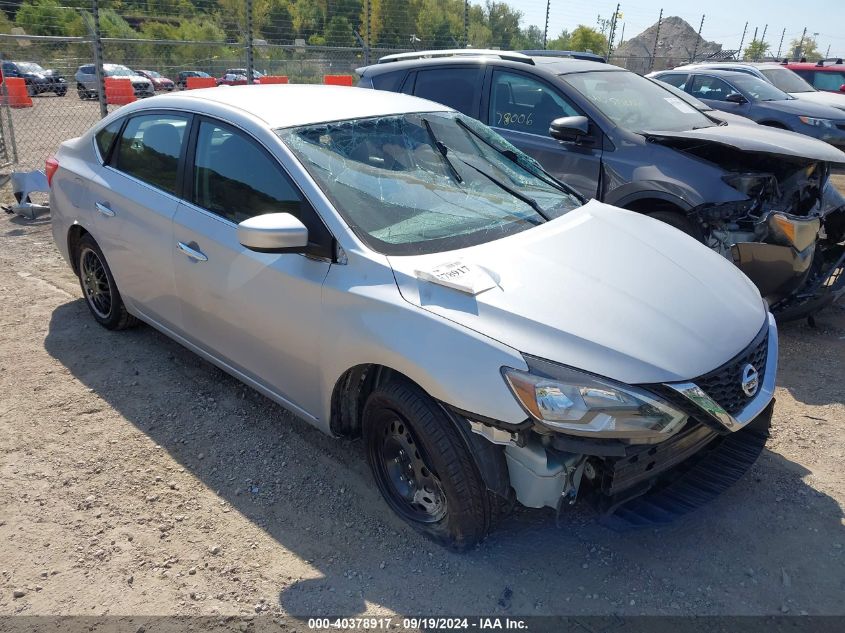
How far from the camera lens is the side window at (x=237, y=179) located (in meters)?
3.08

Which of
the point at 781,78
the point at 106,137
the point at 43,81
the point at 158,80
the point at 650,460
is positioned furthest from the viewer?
the point at 158,80

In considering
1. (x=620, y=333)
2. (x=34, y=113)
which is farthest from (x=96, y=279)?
(x=34, y=113)

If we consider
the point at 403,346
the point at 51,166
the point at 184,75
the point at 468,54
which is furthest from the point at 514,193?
the point at 184,75

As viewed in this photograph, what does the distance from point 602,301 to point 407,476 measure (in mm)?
1111

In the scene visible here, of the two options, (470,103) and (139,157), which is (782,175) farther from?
(139,157)

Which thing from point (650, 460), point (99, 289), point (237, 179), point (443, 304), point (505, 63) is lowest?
point (99, 289)

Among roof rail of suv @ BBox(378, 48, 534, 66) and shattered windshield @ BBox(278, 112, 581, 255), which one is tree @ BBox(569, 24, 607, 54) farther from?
shattered windshield @ BBox(278, 112, 581, 255)

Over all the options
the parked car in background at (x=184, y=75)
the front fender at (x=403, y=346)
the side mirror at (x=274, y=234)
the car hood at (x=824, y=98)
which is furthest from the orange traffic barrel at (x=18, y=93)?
the car hood at (x=824, y=98)

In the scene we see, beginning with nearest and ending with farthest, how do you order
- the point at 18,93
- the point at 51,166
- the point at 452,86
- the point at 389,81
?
the point at 51,166
the point at 452,86
the point at 389,81
the point at 18,93

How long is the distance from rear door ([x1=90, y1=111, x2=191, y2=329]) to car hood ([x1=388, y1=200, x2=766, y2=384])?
1658mm

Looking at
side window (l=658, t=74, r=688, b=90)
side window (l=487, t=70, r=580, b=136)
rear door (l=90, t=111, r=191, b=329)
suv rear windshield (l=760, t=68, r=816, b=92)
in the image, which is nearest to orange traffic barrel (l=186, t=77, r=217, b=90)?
side window (l=658, t=74, r=688, b=90)

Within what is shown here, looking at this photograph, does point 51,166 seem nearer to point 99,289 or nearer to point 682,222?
point 99,289

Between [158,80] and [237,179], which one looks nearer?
[237,179]

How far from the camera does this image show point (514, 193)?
3455mm
